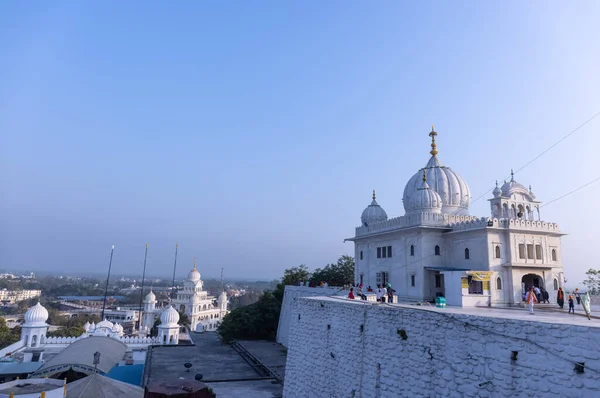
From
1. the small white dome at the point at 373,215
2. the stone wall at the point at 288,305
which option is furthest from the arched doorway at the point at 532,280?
the stone wall at the point at 288,305

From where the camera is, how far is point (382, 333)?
11.9 meters

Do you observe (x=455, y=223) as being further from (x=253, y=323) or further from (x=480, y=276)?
(x=253, y=323)

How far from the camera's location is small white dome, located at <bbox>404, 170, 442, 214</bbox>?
23391 millimetres

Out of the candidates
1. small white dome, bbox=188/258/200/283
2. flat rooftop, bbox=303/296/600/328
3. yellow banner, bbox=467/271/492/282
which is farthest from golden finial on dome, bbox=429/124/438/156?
small white dome, bbox=188/258/200/283

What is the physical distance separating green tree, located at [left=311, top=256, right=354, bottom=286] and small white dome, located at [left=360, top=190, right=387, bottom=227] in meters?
12.3

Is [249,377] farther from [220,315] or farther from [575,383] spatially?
[220,315]

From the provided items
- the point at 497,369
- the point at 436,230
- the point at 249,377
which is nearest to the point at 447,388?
the point at 497,369

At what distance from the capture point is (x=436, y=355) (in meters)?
9.68

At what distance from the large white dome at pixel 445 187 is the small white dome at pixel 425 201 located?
77 centimetres

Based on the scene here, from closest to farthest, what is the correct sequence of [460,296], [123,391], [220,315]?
[123,391], [460,296], [220,315]

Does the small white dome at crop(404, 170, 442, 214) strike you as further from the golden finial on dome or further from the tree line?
the tree line

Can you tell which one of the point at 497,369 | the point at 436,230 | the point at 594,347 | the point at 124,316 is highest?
the point at 436,230

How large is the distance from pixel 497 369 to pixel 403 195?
20.2m

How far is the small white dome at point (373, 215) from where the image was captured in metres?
28.7
